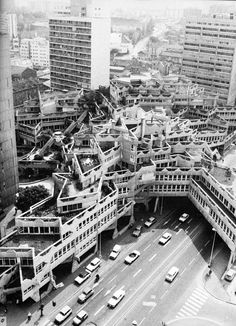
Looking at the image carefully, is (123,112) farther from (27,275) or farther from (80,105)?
(27,275)

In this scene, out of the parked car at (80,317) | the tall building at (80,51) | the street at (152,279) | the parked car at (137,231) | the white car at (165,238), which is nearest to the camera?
the parked car at (80,317)

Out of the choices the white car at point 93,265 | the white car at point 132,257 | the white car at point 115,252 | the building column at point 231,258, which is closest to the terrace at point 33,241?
the white car at point 93,265

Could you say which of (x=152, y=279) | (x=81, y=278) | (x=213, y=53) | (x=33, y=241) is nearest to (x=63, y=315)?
(x=81, y=278)

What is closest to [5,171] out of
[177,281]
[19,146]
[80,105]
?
[19,146]

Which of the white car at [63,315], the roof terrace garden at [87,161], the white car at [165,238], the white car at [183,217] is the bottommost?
the white car at [63,315]

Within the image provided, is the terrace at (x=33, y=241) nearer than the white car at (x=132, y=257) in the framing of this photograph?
Yes

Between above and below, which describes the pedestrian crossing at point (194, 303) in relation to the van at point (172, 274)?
below

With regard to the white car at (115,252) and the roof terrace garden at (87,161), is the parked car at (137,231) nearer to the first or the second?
the white car at (115,252)

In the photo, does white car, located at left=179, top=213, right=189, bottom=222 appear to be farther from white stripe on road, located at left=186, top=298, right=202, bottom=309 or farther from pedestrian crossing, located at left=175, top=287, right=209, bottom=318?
white stripe on road, located at left=186, top=298, right=202, bottom=309
